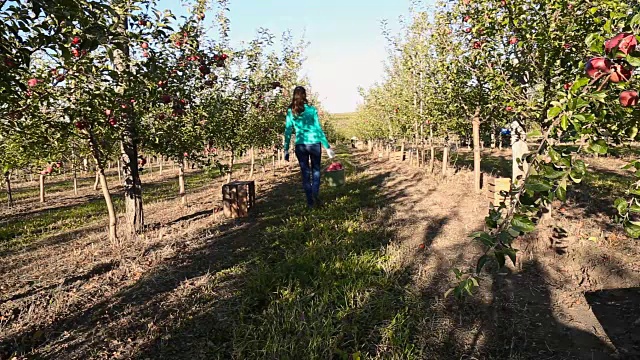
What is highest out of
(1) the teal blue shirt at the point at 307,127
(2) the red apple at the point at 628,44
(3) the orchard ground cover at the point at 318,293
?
(1) the teal blue shirt at the point at 307,127

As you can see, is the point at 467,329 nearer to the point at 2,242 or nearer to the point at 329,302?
the point at 329,302

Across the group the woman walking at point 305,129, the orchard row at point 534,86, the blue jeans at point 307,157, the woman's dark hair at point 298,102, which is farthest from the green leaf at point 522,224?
the woman's dark hair at point 298,102

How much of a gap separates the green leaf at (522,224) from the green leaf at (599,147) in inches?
9.2

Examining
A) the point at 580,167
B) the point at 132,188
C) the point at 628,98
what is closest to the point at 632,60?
the point at 628,98


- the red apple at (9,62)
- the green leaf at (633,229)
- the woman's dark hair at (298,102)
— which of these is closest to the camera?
the green leaf at (633,229)

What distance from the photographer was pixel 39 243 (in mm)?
6965

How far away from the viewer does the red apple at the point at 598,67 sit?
2.86 ft

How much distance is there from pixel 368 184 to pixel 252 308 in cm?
791

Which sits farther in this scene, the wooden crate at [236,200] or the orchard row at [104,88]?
the wooden crate at [236,200]

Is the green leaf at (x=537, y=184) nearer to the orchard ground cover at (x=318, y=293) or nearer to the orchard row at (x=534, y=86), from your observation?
the orchard row at (x=534, y=86)

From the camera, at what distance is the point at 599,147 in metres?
0.93

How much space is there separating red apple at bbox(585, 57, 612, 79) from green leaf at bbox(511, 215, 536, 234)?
397 millimetres

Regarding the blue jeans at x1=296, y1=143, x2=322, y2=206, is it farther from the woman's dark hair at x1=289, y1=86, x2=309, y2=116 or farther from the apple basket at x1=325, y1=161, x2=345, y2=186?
the apple basket at x1=325, y1=161, x2=345, y2=186

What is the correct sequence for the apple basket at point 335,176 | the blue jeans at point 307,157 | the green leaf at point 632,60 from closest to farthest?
the green leaf at point 632,60, the blue jeans at point 307,157, the apple basket at point 335,176
